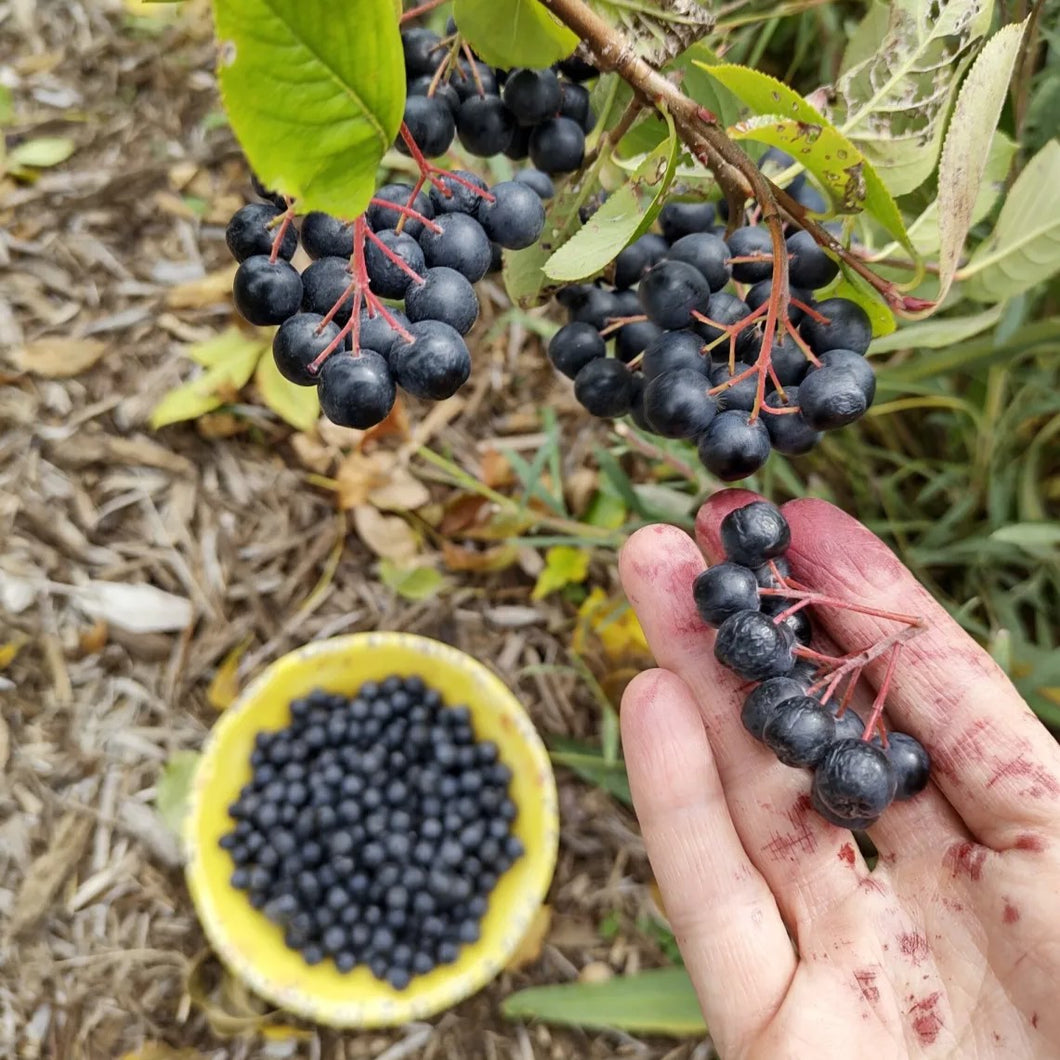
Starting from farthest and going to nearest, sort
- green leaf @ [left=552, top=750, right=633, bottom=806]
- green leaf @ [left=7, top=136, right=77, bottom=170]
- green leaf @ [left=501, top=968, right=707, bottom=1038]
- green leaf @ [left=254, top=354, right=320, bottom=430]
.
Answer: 1. green leaf @ [left=7, top=136, right=77, bottom=170]
2. green leaf @ [left=254, top=354, right=320, bottom=430]
3. green leaf @ [left=552, top=750, right=633, bottom=806]
4. green leaf @ [left=501, top=968, right=707, bottom=1038]

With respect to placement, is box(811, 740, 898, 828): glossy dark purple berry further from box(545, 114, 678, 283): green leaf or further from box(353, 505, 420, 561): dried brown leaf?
box(353, 505, 420, 561): dried brown leaf

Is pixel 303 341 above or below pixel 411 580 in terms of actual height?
above

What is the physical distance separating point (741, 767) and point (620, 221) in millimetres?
674

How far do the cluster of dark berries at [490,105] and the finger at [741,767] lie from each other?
46 cm

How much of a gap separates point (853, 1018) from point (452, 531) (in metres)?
1.12

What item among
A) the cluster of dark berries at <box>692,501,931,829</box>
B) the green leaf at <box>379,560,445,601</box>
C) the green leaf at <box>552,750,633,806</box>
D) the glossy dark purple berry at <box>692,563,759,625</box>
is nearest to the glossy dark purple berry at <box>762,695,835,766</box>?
the cluster of dark berries at <box>692,501,931,829</box>

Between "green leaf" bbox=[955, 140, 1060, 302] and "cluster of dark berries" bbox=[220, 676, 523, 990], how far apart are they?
116cm

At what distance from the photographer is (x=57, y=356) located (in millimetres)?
1884

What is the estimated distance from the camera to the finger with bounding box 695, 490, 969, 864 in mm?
1055

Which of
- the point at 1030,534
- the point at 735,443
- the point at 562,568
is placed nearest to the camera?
the point at 735,443

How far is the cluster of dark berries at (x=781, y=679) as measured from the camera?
87 cm

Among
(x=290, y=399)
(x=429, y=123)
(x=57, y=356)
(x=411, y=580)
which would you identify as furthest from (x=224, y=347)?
(x=429, y=123)

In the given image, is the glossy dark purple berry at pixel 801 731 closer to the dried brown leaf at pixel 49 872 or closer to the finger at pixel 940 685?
the finger at pixel 940 685

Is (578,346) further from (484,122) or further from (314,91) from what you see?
(314,91)
